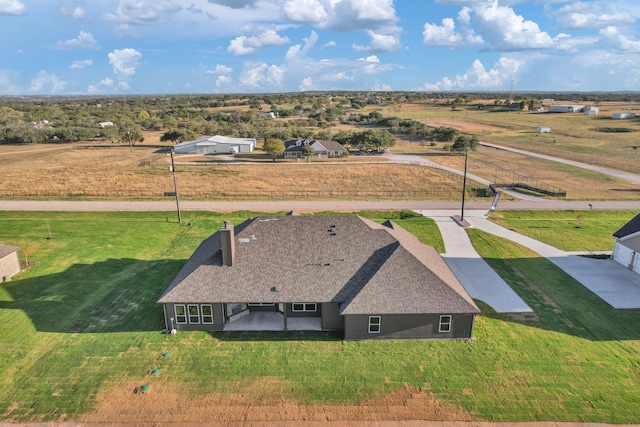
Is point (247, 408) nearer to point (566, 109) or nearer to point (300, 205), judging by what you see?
point (300, 205)

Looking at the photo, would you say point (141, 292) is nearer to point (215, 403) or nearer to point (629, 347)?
point (215, 403)

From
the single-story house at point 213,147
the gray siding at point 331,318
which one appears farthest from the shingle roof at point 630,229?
the single-story house at point 213,147

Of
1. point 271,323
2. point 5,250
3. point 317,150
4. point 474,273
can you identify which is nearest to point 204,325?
point 271,323

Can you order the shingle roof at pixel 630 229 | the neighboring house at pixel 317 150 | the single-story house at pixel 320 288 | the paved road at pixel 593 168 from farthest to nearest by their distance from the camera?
the neighboring house at pixel 317 150 < the paved road at pixel 593 168 < the shingle roof at pixel 630 229 < the single-story house at pixel 320 288

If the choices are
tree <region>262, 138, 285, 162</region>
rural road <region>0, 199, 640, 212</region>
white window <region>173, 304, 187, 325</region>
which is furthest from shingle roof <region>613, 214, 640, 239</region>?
tree <region>262, 138, 285, 162</region>

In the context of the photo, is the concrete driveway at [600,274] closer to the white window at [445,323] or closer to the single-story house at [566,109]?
the white window at [445,323]

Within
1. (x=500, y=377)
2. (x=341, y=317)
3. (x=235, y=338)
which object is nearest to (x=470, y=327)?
(x=500, y=377)
